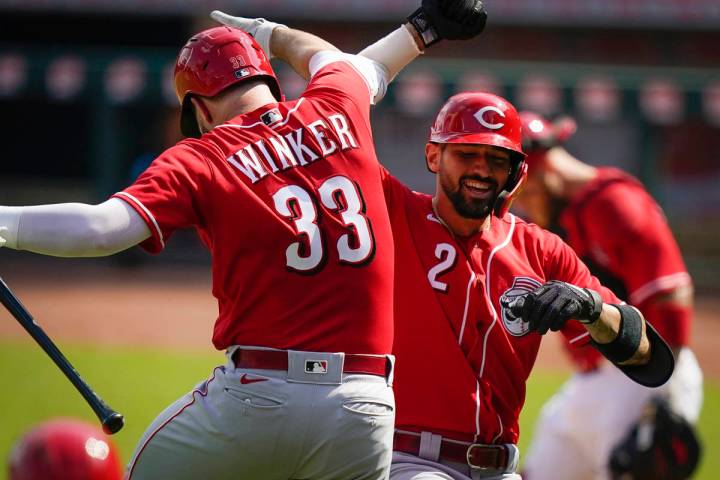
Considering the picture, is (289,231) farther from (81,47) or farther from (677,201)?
(81,47)

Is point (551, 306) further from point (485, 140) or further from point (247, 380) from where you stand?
point (247, 380)

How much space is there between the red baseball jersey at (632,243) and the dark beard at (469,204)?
7.11ft

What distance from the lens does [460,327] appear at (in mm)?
4008

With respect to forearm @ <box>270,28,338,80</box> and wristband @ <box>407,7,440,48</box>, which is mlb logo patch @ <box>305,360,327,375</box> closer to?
forearm @ <box>270,28,338,80</box>

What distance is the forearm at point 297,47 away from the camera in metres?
4.30

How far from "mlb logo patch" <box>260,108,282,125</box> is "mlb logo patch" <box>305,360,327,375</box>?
768 mm

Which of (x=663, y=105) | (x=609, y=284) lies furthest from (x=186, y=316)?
(x=609, y=284)

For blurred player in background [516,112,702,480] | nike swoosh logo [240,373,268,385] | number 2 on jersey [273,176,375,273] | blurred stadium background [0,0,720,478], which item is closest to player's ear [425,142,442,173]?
number 2 on jersey [273,176,375,273]

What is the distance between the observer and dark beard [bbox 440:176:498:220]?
4055 millimetres

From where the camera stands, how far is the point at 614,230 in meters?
6.07

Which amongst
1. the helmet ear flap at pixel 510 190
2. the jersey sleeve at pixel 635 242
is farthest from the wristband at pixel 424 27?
the jersey sleeve at pixel 635 242

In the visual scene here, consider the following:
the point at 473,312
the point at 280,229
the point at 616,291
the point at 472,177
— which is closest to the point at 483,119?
the point at 472,177

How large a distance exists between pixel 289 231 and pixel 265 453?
0.64 m

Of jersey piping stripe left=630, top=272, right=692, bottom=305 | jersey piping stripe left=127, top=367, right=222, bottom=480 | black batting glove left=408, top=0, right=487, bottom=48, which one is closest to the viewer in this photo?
jersey piping stripe left=127, top=367, right=222, bottom=480
